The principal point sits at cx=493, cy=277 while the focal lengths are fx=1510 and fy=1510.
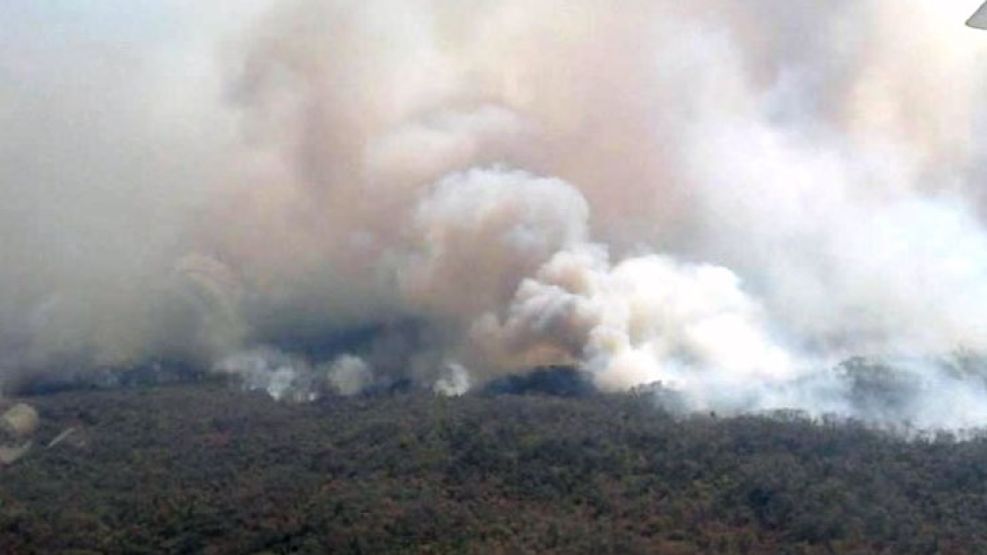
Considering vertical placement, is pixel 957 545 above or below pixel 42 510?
below

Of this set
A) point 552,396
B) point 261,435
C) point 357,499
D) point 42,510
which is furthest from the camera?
point 552,396

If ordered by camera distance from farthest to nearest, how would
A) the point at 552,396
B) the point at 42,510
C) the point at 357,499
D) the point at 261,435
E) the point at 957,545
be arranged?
the point at 552,396
the point at 261,435
the point at 42,510
the point at 357,499
the point at 957,545

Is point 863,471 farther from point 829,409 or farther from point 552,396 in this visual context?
point 552,396

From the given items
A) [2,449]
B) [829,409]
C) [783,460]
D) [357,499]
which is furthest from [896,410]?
[2,449]

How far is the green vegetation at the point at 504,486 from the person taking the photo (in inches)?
1816

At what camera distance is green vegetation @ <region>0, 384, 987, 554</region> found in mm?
46125

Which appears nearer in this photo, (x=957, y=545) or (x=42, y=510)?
Result: (x=957, y=545)

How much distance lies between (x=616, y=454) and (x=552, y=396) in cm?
1440

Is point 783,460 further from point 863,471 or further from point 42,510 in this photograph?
point 42,510

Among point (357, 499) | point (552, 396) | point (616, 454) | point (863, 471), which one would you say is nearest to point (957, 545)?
point (863, 471)

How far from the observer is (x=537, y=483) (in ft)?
173

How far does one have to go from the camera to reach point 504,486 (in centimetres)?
5250

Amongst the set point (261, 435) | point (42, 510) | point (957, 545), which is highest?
point (261, 435)

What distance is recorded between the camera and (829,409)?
63938 mm
